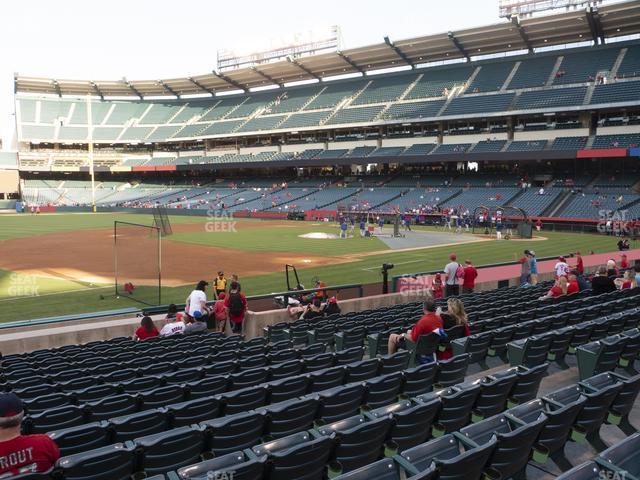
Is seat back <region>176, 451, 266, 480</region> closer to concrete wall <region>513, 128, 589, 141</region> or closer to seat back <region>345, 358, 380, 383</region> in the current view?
seat back <region>345, 358, 380, 383</region>

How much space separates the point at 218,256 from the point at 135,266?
5.50 meters

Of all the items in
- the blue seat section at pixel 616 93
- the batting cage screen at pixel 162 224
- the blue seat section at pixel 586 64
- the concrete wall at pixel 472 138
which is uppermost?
the blue seat section at pixel 586 64

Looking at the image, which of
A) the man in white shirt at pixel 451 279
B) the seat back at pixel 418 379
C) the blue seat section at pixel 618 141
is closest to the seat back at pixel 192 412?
the seat back at pixel 418 379

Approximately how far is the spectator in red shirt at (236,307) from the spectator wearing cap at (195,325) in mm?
760

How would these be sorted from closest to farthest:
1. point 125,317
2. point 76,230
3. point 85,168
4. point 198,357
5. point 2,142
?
point 198,357 → point 125,317 → point 76,230 → point 85,168 → point 2,142

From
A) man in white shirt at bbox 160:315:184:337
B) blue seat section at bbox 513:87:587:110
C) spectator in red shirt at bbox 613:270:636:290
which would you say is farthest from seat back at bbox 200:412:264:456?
blue seat section at bbox 513:87:587:110

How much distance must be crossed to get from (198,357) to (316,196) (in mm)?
61702

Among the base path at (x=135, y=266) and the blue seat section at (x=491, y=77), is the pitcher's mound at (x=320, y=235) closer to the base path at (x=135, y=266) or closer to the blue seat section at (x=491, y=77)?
the base path at (x=135, y=266)

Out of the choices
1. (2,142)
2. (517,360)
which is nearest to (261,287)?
(517,360)

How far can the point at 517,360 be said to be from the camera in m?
8.25

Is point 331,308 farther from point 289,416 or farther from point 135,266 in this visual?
point 135,266

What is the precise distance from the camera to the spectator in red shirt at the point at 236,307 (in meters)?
13.4

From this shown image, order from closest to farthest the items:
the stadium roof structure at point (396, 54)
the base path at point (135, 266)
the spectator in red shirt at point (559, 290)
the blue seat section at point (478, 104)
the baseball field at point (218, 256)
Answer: the spectator in red shirt at point (559, 290) < the baseball field at point (218, 256) < the base path at point (135, 266) < the stadium roof structure at point (396, 54) < the blue seat section at point (478, 104)

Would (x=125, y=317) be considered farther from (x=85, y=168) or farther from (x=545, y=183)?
(x=85, y=168)
